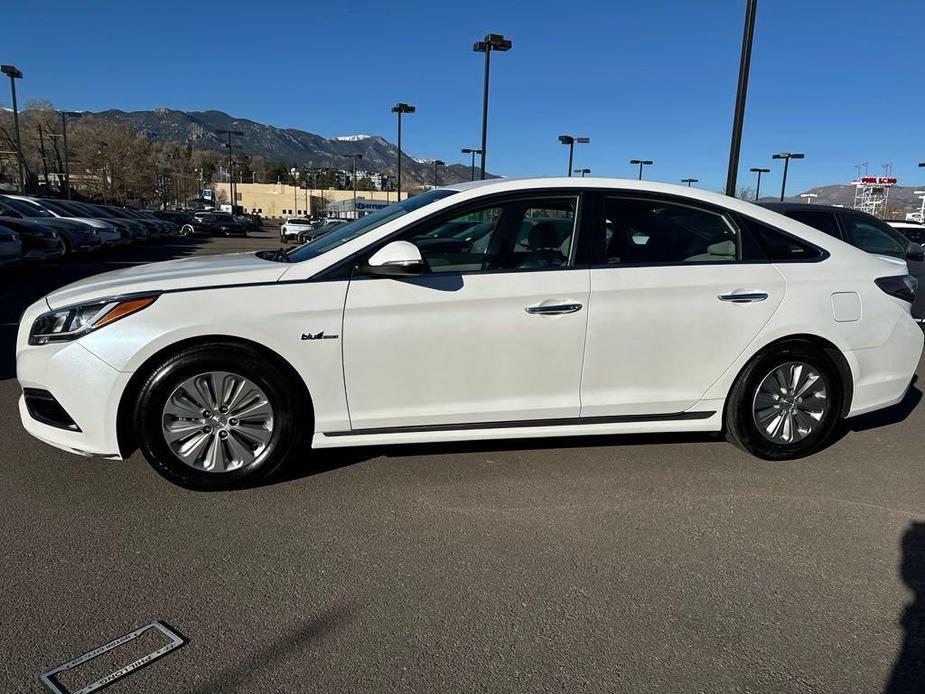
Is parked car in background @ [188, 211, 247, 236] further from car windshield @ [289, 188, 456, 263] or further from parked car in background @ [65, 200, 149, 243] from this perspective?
car windshield @ [289, 188, 456, 263]

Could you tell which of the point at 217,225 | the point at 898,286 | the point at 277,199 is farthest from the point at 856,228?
the point at 277,199

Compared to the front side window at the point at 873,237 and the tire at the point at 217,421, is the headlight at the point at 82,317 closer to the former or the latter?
the tire at the point at 217,421

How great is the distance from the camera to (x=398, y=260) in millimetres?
3453

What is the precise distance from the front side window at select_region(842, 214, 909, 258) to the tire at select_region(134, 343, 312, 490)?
7099 millimetres

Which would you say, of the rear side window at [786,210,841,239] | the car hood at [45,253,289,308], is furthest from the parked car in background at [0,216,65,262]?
the rear side window at [786,210,841,239]

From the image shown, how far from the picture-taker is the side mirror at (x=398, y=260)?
3455mm

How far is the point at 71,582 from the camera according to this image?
9.05 feet

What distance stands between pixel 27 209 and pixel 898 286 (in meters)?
21.8

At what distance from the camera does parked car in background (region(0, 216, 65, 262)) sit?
14.2 m

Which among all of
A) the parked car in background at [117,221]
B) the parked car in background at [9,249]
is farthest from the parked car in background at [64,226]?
the parked car in background at [9,249]

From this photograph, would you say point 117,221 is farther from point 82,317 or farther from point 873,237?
point 873,237

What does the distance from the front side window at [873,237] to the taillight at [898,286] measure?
155 inches

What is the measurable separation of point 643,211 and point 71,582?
3.45 metres

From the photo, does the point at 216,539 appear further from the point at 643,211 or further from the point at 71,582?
the point at 643,211
